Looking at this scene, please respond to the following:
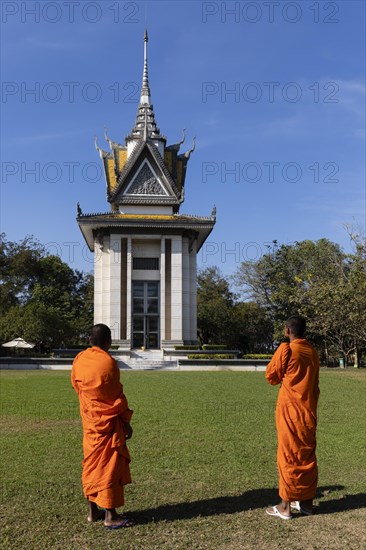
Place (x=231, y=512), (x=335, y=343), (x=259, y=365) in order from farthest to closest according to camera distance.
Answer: (x=335, y=343)
(x=259, y=365)
(x=231, y=512)

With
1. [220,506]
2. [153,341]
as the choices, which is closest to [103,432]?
[220,506]

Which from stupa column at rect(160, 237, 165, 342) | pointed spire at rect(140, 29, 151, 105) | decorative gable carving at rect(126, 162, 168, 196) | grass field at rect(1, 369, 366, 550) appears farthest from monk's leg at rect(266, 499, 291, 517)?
pointed spire at rect(140, 29, 151, 105)

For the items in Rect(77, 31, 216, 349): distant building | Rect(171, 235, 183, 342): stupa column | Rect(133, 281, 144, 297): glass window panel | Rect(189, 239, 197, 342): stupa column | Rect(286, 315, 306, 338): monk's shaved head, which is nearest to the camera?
Rect(286, 315, 306, 338): monk's shaved head

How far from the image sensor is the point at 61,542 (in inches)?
193

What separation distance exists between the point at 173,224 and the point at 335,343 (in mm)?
17251

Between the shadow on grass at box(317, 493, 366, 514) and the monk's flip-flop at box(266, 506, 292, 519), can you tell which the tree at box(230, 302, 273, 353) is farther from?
the monk's flip-flop at box(266, 506, 292, 519)

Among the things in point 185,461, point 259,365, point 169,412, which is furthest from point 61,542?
point 259,365

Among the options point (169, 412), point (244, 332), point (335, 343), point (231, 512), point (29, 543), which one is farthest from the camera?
point (244, 332)

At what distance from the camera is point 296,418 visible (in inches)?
221

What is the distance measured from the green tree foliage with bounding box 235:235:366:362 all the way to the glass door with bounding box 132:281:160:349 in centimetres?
794

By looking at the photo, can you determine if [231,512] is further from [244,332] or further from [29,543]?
[244,332]

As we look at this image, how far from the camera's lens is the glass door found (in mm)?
34844

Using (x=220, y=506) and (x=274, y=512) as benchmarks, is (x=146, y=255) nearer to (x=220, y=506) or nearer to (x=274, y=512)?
(x=220, y=506)

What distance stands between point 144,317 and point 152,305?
0.85 metres
